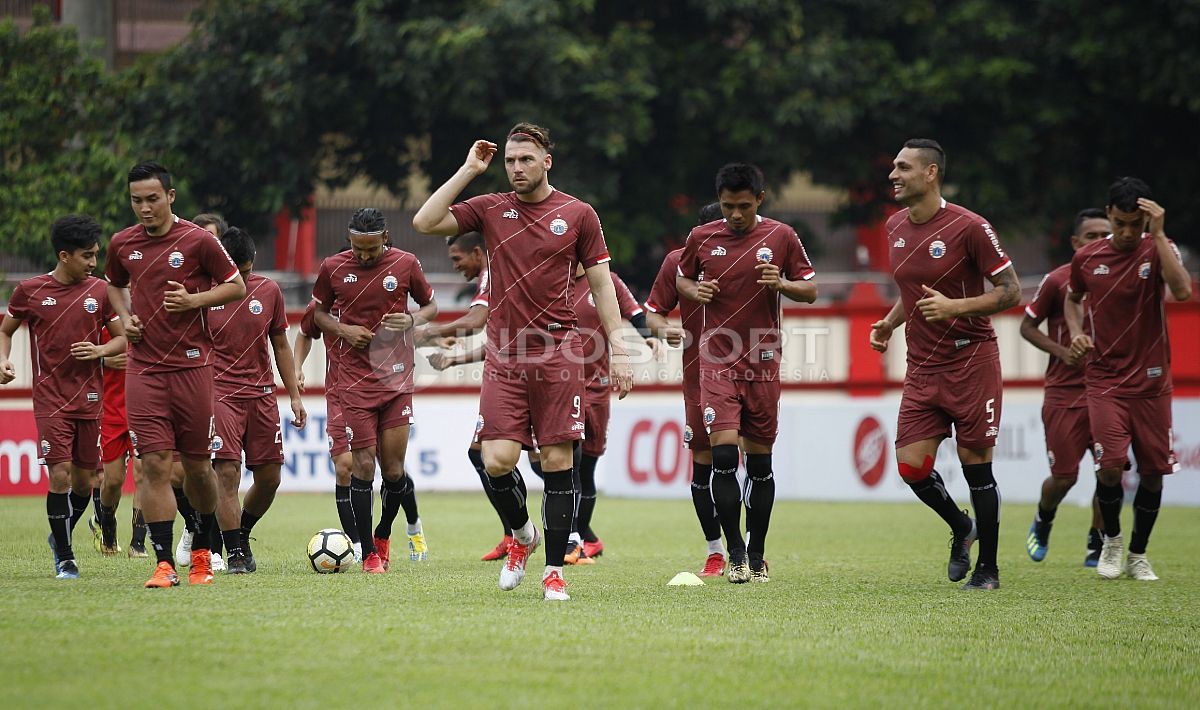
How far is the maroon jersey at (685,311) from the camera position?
9836 mm

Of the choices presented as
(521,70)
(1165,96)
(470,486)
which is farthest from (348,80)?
(1165,96)

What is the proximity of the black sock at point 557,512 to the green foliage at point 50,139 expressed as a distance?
49.1ft

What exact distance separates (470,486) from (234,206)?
724 cm

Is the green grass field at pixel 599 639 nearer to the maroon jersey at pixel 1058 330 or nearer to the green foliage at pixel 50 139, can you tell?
the maroon jersey at pixel 1058 330

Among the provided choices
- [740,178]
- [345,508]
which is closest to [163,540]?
[345,508]

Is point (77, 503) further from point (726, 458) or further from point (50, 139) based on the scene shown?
point (50, 139)

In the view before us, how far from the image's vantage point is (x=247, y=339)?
10.2 m

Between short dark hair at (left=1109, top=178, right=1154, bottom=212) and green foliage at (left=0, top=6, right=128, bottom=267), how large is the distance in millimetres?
15427

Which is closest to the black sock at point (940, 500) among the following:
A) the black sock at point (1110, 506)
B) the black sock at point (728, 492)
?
the black sock at point (728, 492)

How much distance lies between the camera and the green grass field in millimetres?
5348

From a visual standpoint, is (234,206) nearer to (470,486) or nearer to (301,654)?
(470,486)

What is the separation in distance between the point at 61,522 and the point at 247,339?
1697 millimetres

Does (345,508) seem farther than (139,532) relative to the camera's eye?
No

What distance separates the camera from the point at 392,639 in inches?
247
